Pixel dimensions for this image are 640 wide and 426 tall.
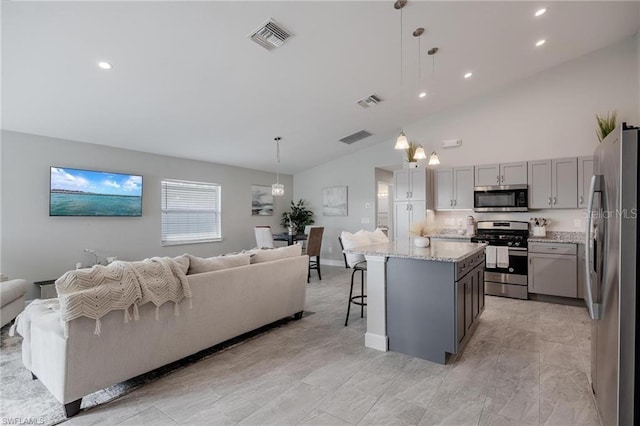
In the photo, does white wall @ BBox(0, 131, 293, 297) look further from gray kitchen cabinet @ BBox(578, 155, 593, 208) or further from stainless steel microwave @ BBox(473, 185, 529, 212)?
gray kitchen cabinet @ BBox(578, 155, 593, 208)

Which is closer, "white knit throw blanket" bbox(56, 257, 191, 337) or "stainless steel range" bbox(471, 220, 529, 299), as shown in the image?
"white knit throw blanket" bbox(56, 257, 191, 337)

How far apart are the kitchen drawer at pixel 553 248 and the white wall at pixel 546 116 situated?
625 millimetres

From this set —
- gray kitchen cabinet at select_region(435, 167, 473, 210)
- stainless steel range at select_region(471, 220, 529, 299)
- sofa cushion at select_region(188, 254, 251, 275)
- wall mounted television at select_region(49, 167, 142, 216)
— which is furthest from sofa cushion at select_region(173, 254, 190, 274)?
gray kitchen cabinet at select_region(435, 167, 473, 210)

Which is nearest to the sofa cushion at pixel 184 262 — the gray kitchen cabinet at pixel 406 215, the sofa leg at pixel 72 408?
the sofa leg at pixel 72 408

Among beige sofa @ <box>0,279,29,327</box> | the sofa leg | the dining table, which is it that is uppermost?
the dining table

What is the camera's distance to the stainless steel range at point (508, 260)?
466 cm

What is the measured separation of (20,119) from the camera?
12.7 feet

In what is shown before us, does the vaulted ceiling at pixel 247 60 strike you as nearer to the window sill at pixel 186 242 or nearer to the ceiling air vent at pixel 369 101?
the ceiling air vent at pixel 369 101

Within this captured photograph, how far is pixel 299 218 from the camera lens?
8.16 m

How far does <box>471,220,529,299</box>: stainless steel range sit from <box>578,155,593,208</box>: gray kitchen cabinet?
778 mm

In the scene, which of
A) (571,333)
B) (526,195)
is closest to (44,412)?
(571,333)

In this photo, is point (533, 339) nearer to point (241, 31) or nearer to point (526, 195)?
point (526, 195)

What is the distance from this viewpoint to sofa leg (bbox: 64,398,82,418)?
1966 millimetres

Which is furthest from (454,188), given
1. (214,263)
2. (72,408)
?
(72,408)
